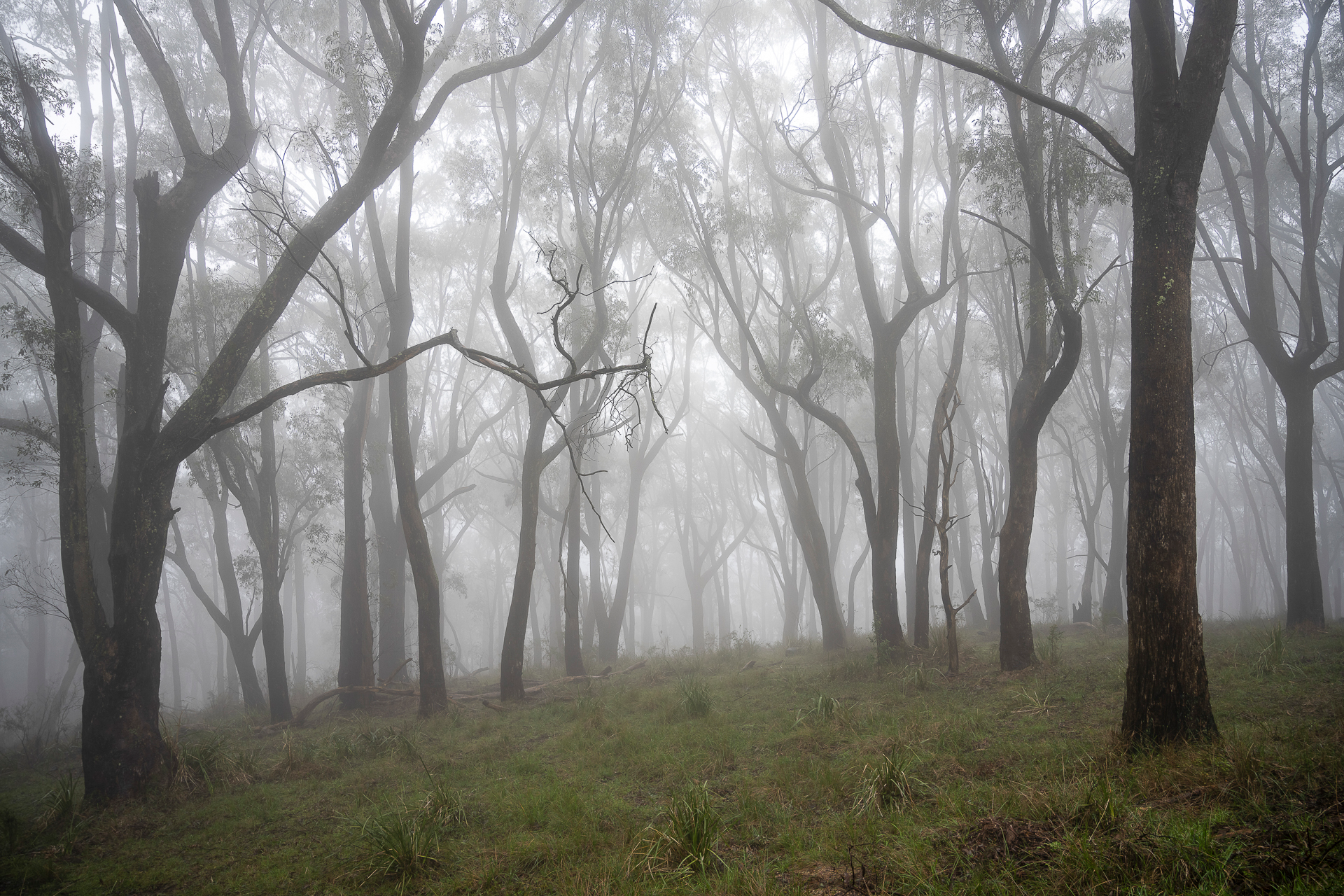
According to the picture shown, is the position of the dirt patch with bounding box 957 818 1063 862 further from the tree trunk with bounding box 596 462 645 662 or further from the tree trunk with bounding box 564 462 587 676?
the tree trunk with bounding box 596 462 645 662

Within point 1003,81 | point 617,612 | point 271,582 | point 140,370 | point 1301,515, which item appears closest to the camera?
point 1003,81

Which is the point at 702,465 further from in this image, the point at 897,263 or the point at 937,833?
the point at 937,833

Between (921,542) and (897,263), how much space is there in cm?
1233

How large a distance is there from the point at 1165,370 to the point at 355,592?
43.4ft

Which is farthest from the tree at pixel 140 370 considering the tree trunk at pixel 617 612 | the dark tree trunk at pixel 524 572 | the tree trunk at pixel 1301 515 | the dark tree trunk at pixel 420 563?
the tree trunk at pixel 1301 515

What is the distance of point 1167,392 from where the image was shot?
5035mm

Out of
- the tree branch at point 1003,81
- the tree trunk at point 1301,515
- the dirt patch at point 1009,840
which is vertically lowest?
the dirt patch at point 1009,840

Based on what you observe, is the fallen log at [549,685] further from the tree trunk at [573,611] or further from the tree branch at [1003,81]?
the tree branch at [1003,81]

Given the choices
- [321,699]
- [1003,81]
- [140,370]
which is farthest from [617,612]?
[1003,81]

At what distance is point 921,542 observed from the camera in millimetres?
11391

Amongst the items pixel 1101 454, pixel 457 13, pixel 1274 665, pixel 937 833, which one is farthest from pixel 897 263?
pixel 937 833

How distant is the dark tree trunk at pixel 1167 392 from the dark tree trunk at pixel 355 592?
1244 centimetres

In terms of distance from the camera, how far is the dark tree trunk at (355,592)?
12602 millimetres

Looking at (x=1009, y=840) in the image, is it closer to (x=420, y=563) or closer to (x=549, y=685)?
(x=420, y=563)
